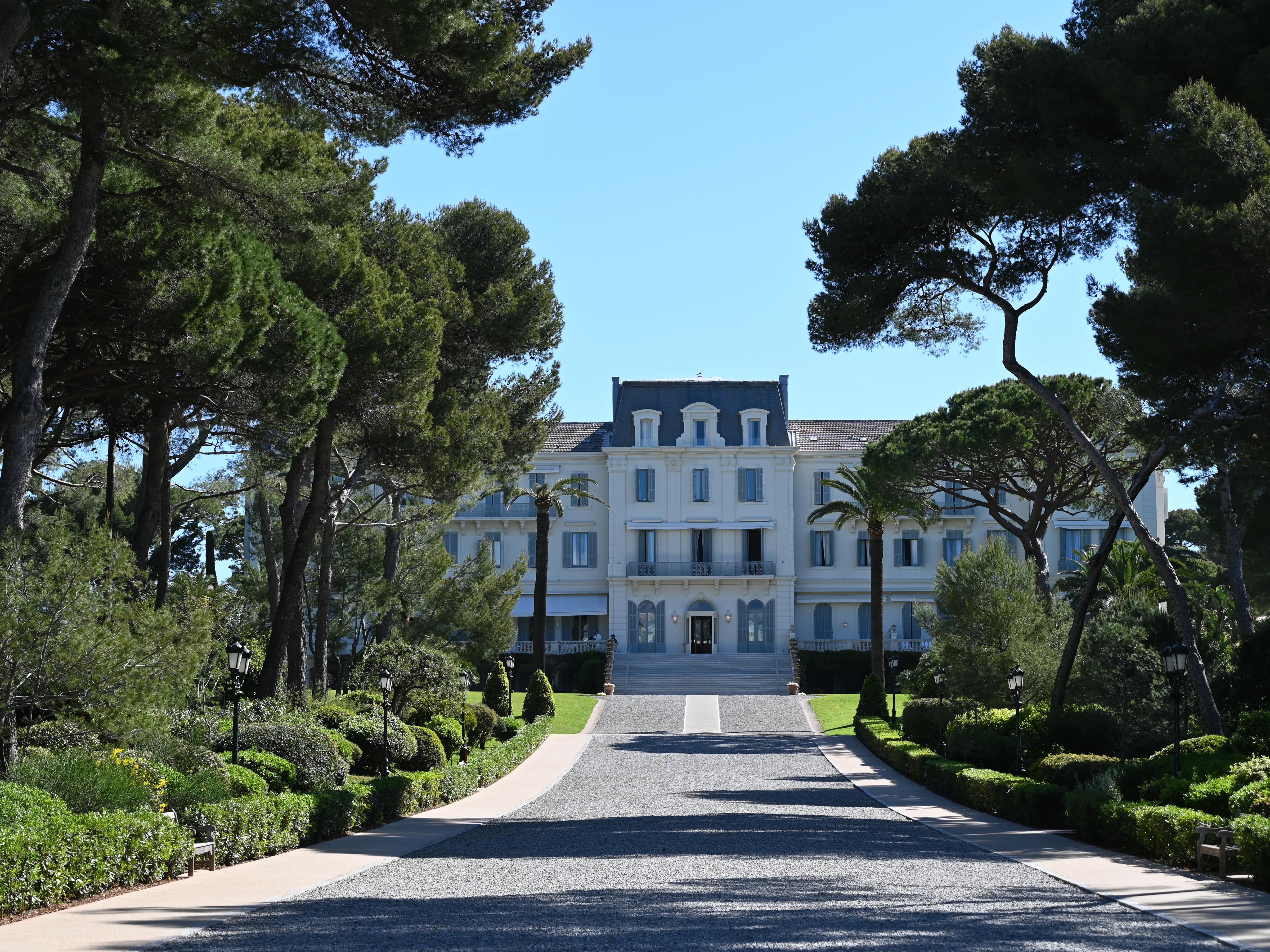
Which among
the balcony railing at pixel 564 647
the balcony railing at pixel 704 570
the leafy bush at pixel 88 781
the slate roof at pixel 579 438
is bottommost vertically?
the leafy bush at pixel 88 781

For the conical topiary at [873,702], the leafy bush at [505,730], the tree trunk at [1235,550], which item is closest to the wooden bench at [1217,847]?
the tree trunk at [1235,550]

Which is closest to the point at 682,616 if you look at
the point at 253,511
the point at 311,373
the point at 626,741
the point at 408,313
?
the point at 253,511

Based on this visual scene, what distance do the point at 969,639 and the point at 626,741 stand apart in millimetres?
8436

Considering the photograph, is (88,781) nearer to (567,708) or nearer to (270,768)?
(270,768)

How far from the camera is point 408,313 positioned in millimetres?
21188

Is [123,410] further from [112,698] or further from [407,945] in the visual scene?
[407,945]

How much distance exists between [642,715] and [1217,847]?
26.3 m

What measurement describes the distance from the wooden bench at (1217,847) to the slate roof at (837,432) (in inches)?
1585

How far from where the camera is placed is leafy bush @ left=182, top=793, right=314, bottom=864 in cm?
1214

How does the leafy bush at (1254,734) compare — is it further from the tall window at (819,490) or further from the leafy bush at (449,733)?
the tall window at (819,490)

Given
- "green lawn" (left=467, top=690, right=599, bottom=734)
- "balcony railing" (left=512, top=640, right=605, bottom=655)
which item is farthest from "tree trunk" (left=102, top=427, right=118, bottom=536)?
"balcony railing" (left=512, top=640, right=605, bottom=655)

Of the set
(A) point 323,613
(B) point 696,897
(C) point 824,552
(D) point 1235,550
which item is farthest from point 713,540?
(B) point 696,897

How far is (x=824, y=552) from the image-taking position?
51.7m

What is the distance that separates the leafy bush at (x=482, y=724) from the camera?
27.4m
